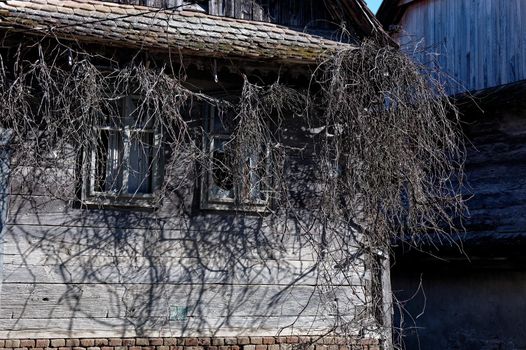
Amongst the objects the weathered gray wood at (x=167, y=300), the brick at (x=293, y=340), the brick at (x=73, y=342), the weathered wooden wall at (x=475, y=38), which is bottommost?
the brick at (x=293, y=340)

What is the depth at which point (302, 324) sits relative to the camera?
8141 mm

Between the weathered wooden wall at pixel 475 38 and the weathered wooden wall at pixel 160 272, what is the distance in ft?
14.8

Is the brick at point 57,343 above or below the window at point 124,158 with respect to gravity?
below

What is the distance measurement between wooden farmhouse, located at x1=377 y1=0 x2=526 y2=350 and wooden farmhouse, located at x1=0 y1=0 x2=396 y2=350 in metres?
3.11

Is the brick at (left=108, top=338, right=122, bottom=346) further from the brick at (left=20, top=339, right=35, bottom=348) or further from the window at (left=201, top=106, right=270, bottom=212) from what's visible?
the window at (left=201, top=106, right=270, bottom=212)

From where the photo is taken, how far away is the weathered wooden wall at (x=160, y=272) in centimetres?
735

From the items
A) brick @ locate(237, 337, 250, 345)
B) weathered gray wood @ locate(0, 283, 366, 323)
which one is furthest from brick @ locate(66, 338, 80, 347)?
brick @ locate(237, 337, 250, 345)

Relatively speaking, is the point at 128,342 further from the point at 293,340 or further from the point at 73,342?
the point at 293,340

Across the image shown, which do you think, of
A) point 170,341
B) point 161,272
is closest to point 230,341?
point 170,341

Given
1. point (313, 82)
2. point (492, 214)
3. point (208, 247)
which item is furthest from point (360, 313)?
point (492, 214)

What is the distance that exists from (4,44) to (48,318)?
275 centimetres

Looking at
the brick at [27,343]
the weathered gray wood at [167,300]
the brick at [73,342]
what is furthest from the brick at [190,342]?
the brick at [27,343]

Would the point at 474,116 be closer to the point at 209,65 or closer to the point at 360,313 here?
the point at 360,313

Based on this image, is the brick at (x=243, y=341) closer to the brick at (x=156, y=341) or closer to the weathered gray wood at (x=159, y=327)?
the weathered gray wood at (x=159, y=327)
